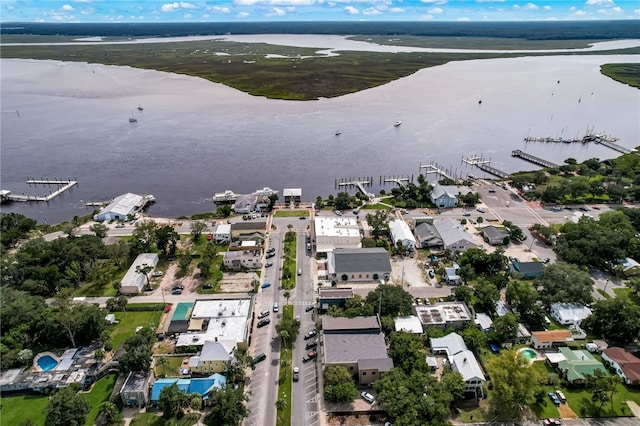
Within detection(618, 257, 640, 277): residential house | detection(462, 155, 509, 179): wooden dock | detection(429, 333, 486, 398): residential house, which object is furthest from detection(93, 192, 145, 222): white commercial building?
detection(618, 257, 640, 277): residential house

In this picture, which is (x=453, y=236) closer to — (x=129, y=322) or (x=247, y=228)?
(x=247, y=228)

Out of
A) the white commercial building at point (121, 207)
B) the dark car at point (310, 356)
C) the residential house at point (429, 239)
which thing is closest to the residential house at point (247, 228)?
the white commercial building at point (121, 207)

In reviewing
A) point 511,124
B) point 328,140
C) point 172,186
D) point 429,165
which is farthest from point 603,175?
point 172,186

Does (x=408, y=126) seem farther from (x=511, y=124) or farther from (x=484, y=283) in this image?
(x=484, y=283)

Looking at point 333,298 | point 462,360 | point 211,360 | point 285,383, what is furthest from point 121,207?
point 462,360

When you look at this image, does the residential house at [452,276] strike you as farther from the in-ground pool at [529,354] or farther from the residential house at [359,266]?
the in-ground pool at [529,354]
